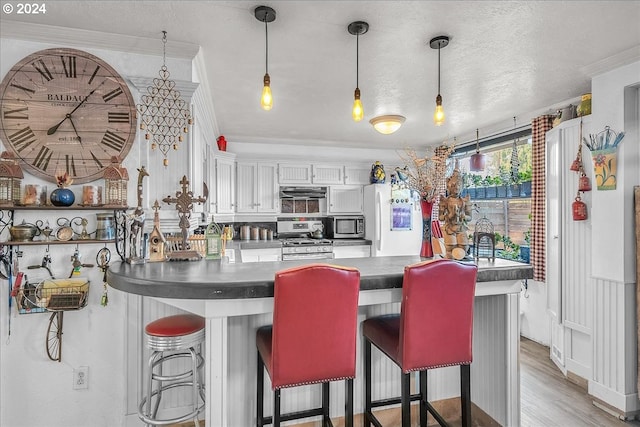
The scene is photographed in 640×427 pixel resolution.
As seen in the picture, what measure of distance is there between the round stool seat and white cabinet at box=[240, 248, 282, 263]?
9.44 ft

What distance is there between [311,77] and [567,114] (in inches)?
96.8

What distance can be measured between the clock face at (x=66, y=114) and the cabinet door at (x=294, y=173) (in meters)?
3.15

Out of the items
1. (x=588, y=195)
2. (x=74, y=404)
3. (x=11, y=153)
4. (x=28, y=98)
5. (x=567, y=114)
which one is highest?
(x=567, y=114)

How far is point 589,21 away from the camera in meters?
2.02

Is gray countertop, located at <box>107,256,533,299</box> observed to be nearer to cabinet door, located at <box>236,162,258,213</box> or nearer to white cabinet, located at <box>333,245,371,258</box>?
cabinet door, located at <box>236,162,258,213</box>

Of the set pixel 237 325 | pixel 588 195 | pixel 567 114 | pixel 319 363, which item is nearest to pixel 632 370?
pixel 588 195

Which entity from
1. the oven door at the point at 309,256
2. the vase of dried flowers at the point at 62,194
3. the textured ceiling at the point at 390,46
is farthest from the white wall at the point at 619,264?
the vase of dried flowers at the point at 62,194

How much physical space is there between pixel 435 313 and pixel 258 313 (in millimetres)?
832

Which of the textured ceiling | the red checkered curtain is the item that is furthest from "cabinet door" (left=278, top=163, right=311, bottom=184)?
the red checkered curtain

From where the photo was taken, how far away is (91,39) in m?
2.12

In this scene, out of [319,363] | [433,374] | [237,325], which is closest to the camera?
[319,363]

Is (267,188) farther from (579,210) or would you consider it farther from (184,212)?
(579,210)

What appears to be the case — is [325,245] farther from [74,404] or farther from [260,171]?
[74,404]

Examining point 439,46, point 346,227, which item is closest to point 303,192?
point 346,227
